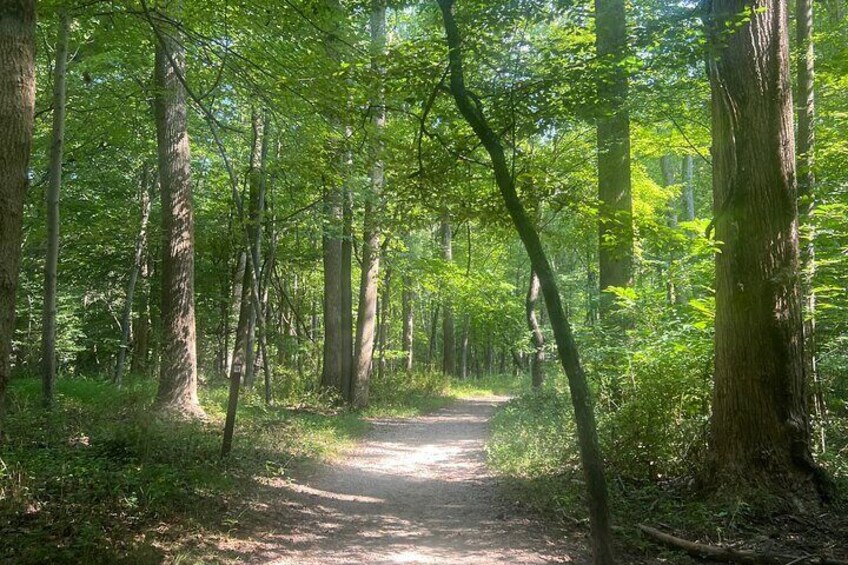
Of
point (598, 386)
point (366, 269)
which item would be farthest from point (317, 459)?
point (366, 269)

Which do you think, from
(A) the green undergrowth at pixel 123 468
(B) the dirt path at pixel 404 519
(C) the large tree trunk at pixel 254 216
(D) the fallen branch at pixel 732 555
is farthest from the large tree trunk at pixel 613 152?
(C) the large tree trunk at pixel 254 216

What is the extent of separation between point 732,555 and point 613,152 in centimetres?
686

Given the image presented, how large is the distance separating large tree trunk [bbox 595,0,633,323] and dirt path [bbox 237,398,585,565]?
10.9ft

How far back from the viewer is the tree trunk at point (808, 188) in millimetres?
6555

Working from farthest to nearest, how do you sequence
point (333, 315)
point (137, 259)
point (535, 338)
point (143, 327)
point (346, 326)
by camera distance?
point (535, 338), point (143, 327), point (346, 326), point (333, 315), point (137, 259)

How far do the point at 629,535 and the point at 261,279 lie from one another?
14.3 meters

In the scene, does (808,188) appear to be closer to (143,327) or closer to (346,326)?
(346,326)

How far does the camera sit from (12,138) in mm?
3559

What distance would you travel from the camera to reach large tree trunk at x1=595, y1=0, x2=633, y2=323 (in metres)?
5.25

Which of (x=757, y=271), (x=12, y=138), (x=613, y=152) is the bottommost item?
(x=757, y=271)

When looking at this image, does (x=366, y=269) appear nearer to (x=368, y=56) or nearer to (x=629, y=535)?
(x=368, y=56)

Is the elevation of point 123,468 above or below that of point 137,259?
below

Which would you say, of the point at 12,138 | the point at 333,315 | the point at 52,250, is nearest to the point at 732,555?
the point at 12,138

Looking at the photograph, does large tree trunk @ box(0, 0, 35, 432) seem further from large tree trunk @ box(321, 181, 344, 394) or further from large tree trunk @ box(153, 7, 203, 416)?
large tree trunk @ box(321, 181, 344, 394)
